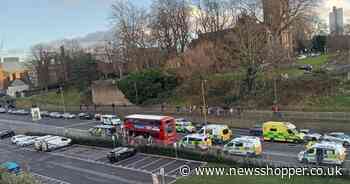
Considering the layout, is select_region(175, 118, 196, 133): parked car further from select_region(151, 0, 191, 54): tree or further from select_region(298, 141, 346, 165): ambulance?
select_region(151, 0, 191, 54): tree

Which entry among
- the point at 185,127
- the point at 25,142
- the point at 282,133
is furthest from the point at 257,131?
the point at 25,142

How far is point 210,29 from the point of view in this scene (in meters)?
77.1

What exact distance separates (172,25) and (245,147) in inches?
1964

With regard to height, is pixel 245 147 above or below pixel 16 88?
below

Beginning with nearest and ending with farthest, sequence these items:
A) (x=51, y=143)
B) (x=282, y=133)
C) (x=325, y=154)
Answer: (x=325, y=154) → (x=282, y=133) → (x=51, y=143)

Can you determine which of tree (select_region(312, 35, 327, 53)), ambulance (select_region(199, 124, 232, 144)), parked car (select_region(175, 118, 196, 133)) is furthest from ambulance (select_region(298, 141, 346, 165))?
tree (select_region(312, 35, 327, 53))

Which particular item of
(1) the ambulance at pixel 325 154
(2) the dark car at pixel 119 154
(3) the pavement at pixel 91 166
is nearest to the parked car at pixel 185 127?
(3) the pavement at pixel 91 166

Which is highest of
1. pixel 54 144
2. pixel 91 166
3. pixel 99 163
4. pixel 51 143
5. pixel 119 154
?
pixel 119 154

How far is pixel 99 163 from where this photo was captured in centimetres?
3591

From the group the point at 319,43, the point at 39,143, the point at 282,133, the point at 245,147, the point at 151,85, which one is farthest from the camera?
the point at 319,43

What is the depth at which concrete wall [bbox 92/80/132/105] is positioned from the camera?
70.8 m

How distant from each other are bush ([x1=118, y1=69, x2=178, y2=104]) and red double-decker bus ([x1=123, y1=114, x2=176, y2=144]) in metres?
21.7

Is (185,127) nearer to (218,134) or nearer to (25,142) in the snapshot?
(218,134)

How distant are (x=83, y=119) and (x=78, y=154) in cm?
2772
